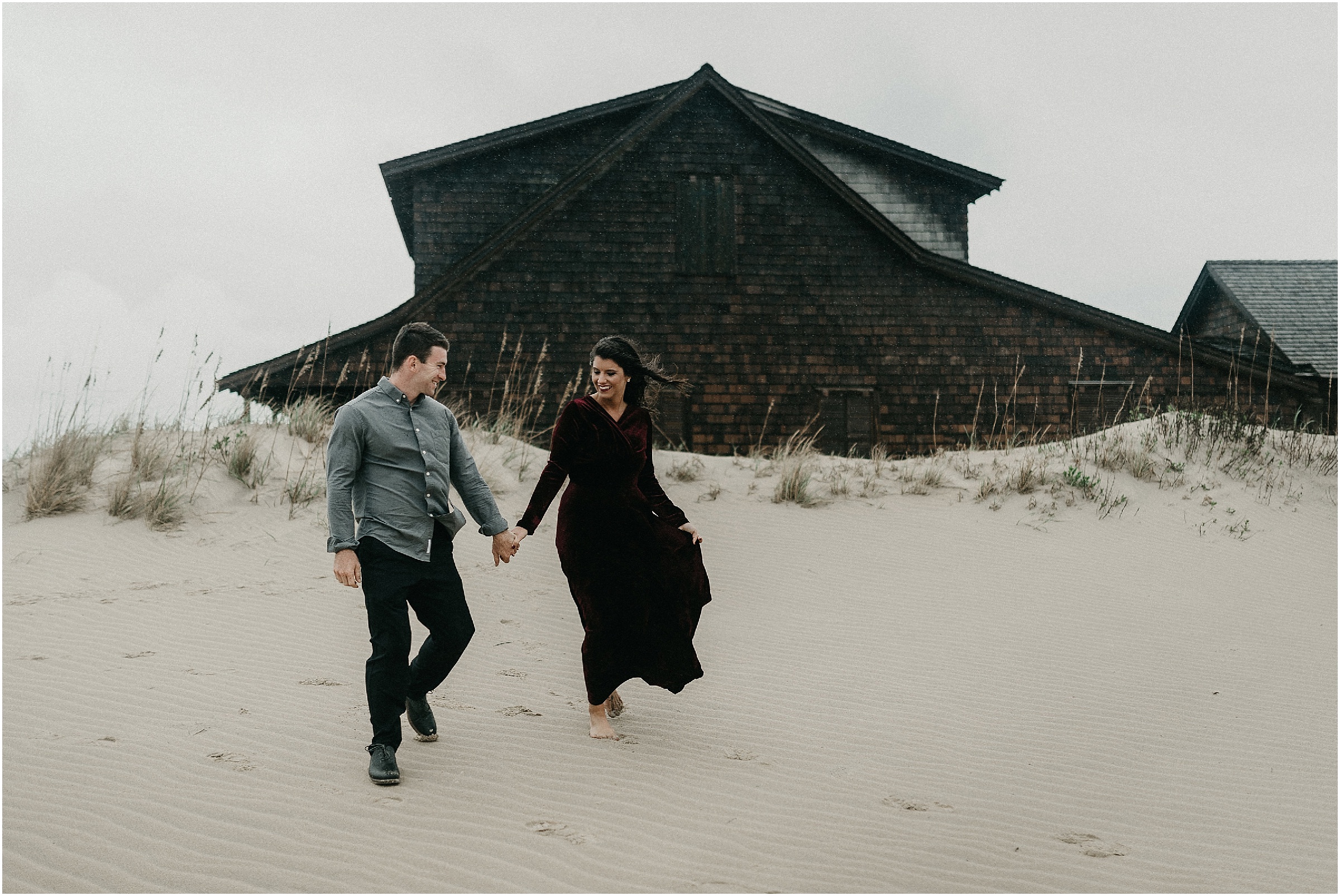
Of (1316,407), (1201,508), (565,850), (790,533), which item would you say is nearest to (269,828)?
(565,850)

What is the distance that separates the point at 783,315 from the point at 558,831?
521 inches

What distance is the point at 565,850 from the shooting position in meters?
3.44

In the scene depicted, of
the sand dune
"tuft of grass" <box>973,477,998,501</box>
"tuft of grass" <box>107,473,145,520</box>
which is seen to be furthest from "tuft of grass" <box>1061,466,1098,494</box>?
"tuft of grass" <box>107,473,145,520</box>

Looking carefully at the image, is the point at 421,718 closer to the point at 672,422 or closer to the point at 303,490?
the point at 303,490

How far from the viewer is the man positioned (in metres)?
3.86

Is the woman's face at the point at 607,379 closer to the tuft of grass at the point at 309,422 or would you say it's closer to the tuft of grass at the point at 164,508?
the tuft of grass at the point at 164,508

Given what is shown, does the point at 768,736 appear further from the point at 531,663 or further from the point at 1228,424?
the point at 1228,424

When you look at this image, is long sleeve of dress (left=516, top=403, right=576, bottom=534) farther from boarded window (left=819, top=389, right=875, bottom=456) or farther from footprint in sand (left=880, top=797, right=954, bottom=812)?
boarded window (left=819, top=389, right=875, bottom=456)

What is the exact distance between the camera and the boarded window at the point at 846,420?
16.0m

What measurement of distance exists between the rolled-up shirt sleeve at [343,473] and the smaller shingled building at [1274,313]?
17.7 m

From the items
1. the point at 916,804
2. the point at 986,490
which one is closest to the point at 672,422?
the point at 986,490

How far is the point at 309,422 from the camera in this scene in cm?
1116

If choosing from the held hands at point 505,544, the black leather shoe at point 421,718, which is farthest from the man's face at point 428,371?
the black leather shoe at point 421,718

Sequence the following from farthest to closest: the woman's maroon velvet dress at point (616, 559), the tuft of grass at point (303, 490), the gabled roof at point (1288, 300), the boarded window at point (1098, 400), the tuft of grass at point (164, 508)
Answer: the gabled roof at point (1288, 300) < the boarded window at point (1098, 400) < the tuft of grass at point (303, 490) < the tuft of grass at point (164, 508) < the woman's maroon velvet dress at point (616, 559)
